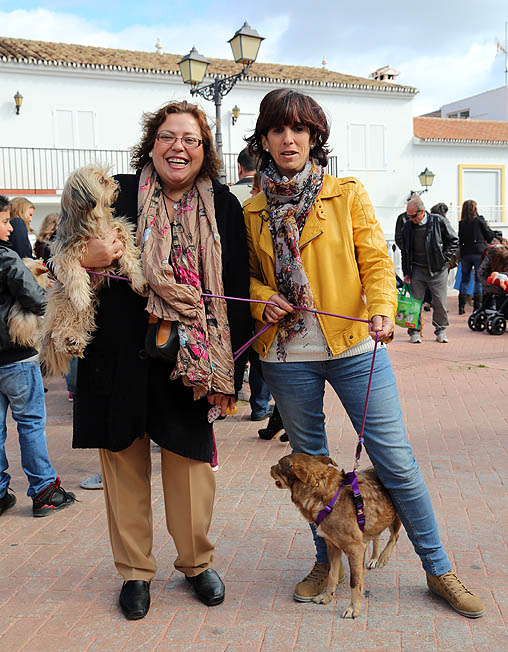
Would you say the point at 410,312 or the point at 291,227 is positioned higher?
the point at 291,227

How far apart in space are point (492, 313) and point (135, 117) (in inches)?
696

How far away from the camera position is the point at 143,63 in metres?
25.4

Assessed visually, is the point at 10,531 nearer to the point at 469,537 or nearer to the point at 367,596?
the point at 367,596

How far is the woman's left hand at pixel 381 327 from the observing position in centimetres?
267

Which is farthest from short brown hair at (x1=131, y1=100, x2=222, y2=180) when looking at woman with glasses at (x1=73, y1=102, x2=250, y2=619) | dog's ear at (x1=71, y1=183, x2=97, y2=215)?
dog's ear at (x1=71, y1=183, x2=97, y2=215)

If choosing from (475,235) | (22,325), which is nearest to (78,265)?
(22,325)

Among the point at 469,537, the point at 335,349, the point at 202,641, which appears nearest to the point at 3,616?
the point at 202,641

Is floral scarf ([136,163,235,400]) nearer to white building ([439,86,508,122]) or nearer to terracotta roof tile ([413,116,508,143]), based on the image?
terracotta roof tile ([413,116,508,143])

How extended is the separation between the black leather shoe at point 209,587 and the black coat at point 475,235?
11483 millimetres

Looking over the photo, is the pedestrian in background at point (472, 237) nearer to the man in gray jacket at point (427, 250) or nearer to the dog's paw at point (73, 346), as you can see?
the man in gray jacket at point (427, 250)

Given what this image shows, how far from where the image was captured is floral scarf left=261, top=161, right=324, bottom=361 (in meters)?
2.74

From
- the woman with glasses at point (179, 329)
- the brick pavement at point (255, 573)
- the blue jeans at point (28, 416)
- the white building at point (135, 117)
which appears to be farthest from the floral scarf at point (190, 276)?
the white building at point (135, 117)

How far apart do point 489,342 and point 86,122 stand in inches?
731

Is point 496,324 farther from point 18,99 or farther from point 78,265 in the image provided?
point 18,99
